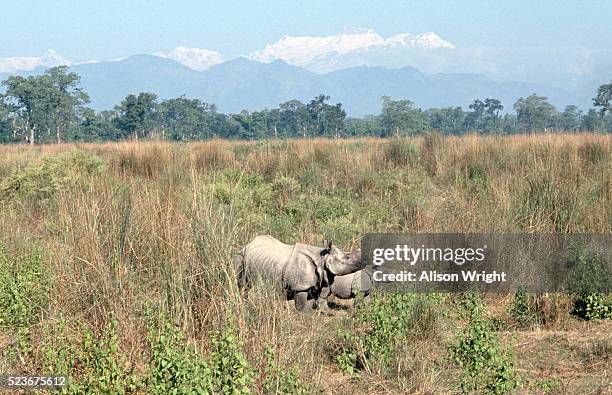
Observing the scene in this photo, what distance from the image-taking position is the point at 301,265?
6480mm

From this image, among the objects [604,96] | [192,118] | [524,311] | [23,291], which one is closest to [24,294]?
[23,291]

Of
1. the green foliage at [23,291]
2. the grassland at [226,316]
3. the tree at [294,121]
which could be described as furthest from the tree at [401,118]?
the green foliage at [23,291]

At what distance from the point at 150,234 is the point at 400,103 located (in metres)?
78.1

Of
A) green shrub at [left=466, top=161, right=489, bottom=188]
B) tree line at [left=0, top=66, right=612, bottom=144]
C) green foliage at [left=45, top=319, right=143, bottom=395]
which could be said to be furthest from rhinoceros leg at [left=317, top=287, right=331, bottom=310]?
tree line at [left=0, top=66, right=612, bottom=144]

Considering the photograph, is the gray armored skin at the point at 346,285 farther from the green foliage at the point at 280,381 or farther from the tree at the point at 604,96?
the tree at the point at 604,96

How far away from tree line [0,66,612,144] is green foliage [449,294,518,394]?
4505 cm

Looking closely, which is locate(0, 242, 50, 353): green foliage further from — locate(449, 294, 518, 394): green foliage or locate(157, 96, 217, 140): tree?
locate(157, 96, 217, 140): tree

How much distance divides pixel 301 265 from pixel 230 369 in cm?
262

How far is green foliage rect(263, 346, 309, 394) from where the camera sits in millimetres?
3998

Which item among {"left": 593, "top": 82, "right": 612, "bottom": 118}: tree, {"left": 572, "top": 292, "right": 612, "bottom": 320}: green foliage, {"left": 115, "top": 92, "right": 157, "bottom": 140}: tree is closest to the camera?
{"left": 572, "top": 292, "right": 612, "bottom": 320}: green foliage

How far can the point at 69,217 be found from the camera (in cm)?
575

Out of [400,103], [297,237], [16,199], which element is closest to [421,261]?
[297,237]

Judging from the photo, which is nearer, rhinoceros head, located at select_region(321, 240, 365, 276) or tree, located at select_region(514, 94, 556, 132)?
rhinoceros head, located at select_region(321, 240, 365, 276)

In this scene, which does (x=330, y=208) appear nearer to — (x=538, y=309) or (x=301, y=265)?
(x=301, y=265)
